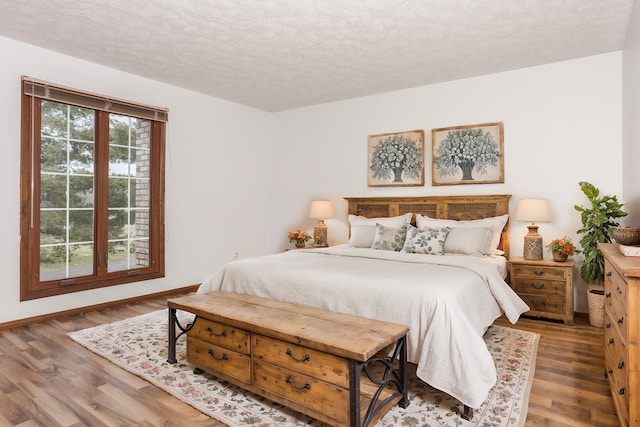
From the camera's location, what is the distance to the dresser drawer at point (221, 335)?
2248mm

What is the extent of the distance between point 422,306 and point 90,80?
403cm

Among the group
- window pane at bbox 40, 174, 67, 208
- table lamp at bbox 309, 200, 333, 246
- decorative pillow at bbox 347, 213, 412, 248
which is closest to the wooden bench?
decorative pillow at bbox 347, 213, 412, 248

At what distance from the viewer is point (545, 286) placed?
371 cm

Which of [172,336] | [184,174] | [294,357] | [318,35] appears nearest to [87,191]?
[184,174]

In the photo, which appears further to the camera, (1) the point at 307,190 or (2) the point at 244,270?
(1) the point at 307,190

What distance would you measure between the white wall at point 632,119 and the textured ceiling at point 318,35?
155mm

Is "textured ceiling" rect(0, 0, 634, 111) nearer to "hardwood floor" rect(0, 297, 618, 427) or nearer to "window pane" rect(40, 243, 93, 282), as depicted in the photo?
"window pane" rect(40, 243, 93, 282)

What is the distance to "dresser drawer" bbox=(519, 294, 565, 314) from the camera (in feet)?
11.9

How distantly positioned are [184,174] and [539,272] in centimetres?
425

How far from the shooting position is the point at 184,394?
Result: 7.53 feet

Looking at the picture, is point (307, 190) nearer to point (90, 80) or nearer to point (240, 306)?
point (90, 80)

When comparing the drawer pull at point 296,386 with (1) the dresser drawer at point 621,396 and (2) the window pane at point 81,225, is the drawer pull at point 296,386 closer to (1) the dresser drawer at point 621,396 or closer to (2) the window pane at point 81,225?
(1) the dresser drawer at point 621,396

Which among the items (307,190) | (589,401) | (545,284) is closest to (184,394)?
(589,401)

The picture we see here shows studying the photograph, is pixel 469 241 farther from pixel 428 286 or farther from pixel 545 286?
pixel 428 286
